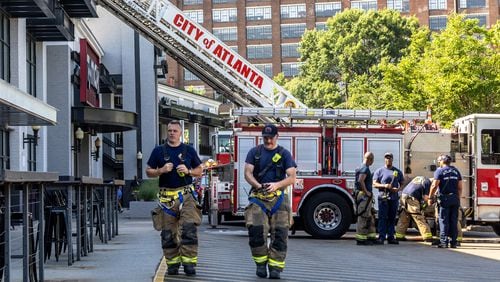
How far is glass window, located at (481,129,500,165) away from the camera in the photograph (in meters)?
17.4

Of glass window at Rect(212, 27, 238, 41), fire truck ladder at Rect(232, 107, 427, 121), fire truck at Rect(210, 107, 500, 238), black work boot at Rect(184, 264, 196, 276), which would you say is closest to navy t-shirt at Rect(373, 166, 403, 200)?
fire truck at Rect(210, 107, 500, 238)

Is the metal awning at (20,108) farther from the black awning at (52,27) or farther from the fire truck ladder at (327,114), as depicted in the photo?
the black awning at (52,27)

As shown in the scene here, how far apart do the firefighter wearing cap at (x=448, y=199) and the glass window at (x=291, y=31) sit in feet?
260

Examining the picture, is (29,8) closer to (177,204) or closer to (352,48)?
(177,204)

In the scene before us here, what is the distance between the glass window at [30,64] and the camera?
80.4ft

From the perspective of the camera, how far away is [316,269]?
11.1 meters

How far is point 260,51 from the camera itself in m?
95.8

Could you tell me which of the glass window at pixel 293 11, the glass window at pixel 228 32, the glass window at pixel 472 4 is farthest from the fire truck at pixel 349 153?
the glass window at pixel 228 32

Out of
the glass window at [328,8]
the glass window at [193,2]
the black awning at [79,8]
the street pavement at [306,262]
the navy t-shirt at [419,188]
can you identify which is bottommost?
the street pavement at [306,262]

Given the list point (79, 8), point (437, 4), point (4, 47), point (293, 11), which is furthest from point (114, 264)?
point (293, 11)

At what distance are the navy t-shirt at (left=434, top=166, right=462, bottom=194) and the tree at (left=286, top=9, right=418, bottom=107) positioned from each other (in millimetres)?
45709

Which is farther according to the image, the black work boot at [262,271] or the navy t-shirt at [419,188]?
the navy t-shirt at [419,188]

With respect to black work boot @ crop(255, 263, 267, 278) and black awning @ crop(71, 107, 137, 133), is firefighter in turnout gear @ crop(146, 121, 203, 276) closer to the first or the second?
black work boot @ crop(255, 263, 267, 278)

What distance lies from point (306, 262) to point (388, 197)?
15.8 ft
